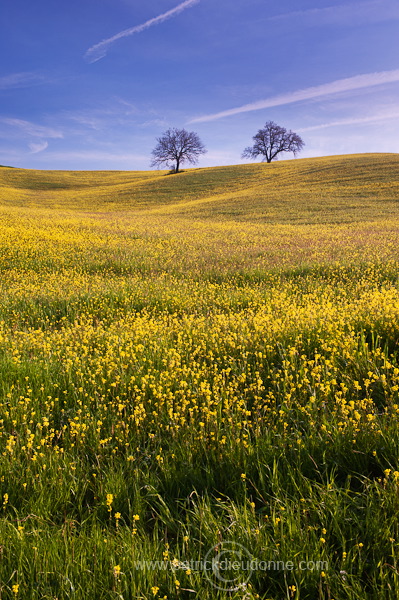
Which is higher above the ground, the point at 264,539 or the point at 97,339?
the point at 97,339

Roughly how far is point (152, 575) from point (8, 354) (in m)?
3.56

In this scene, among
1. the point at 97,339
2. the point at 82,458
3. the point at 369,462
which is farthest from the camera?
the point at 97,339

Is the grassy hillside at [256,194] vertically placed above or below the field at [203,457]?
above

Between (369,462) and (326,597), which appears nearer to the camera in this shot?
(326,597)

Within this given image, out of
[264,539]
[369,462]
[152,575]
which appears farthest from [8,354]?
[369,462]

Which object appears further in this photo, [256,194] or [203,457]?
[256,194]

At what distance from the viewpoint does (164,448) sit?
9.48 ft

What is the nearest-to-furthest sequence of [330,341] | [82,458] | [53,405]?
1. [82,458]
2. [53,405]
3. [330,341]

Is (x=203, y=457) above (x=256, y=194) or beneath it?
beneath

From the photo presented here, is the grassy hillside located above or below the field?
above

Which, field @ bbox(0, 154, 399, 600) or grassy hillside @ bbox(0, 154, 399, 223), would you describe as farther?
grassy hillside @ bbox(0, 154, 399, 223)

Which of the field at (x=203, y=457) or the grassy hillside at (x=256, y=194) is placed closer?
the field at (x=203, y=457)

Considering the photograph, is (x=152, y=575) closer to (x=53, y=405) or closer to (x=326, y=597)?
(x=326, y=597)

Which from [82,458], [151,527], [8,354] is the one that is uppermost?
[8,354]
